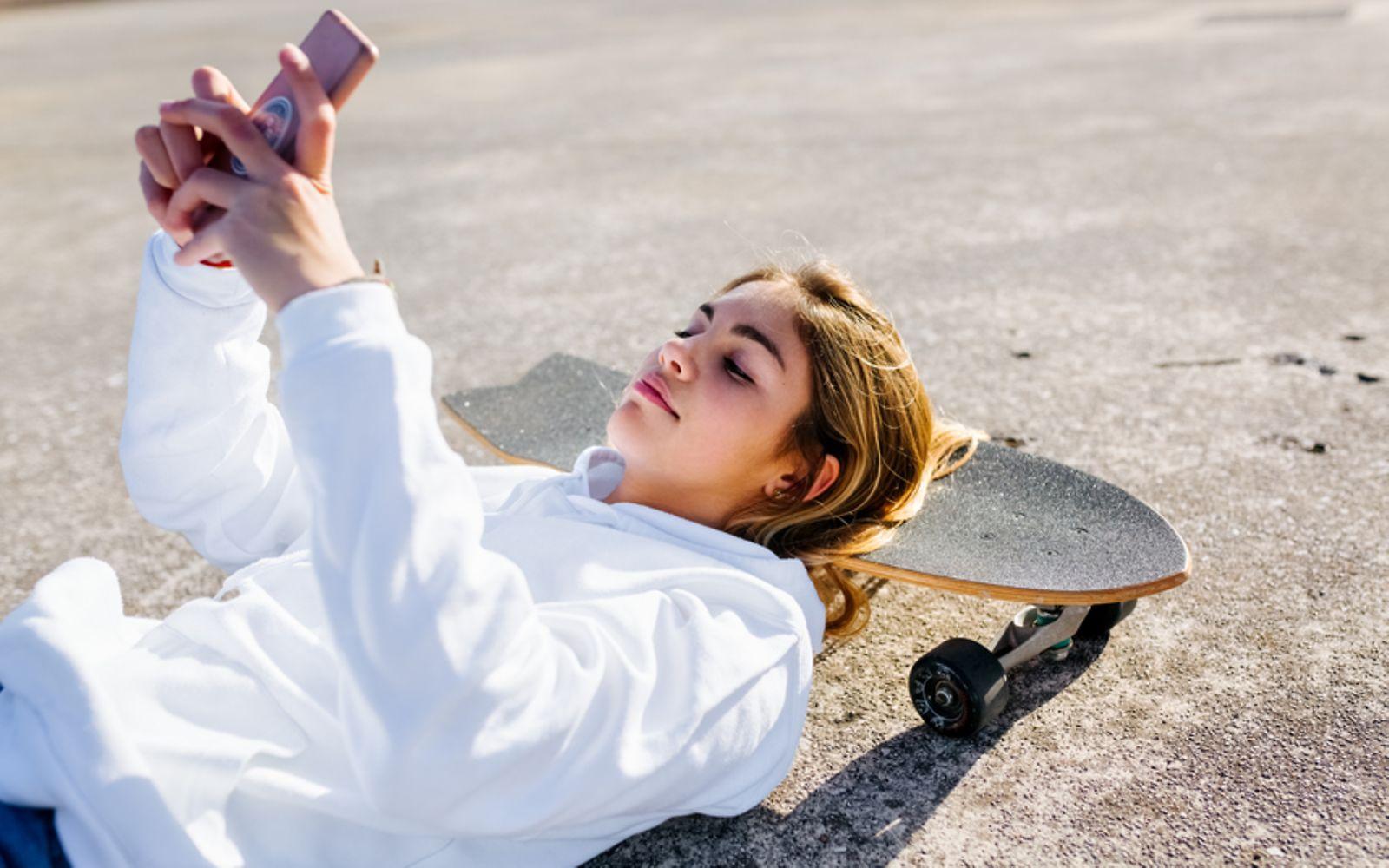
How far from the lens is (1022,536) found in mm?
2072

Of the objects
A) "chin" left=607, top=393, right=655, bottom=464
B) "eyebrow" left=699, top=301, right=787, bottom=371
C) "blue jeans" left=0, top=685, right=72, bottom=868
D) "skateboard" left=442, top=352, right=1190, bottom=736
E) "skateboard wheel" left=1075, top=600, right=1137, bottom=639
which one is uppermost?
"eyebrow" left=699, top=301, right=787, bottom=371

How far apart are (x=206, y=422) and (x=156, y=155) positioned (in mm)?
514

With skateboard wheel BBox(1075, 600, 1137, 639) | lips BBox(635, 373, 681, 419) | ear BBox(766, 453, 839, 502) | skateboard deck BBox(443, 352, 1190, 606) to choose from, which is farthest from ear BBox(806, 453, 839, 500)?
skateboard wheel BBox(1075, 600, 1137, 639)

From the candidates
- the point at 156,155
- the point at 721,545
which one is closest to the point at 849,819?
the point at 721,545

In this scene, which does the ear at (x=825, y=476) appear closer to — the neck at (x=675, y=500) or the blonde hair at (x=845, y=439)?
the blonde hair at (x=845, y=439)

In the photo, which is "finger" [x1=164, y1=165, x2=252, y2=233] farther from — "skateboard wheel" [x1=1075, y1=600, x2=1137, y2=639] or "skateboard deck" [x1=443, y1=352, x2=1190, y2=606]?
"skateboard wheel" [x1=1075, y1=600, x2=1137, y2=639]

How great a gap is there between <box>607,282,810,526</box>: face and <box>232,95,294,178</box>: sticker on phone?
26.0 inches

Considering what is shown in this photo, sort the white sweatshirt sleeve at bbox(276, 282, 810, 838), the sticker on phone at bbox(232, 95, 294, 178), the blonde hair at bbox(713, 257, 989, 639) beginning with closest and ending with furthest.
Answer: the white sweatshirt sleeve at bbox(276, 282, 810, 838), the sticker on phone at bbox(232, 95, 294, 178), the blonde hair at bbox(713, 257, 989, 639)

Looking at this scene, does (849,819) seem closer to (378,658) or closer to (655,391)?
(655,391)

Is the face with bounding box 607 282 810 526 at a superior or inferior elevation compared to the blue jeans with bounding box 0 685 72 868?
superior

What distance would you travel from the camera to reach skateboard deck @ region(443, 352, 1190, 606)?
1.89 metres

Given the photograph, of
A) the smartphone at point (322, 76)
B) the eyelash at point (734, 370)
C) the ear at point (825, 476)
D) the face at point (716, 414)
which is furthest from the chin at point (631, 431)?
the smartphone at point (322, 76)

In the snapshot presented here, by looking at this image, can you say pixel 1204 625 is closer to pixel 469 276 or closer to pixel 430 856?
pixel 430 856

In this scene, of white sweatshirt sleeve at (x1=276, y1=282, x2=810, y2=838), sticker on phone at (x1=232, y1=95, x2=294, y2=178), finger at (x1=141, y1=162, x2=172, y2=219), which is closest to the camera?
white sweatshirt sleeve at (x1=276, y1=282, x2=810, y2=838)
